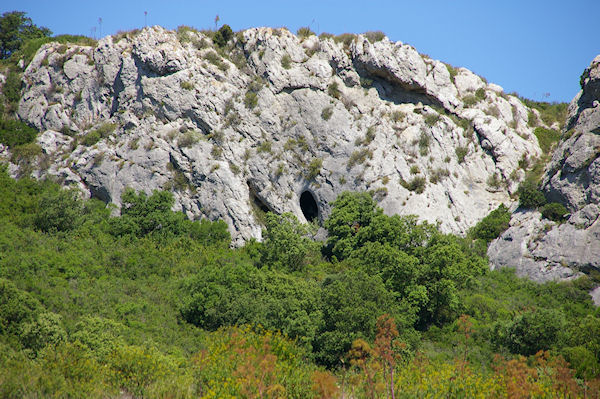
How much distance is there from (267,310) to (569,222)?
2589 centimetres

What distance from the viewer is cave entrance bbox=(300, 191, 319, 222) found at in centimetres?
4747

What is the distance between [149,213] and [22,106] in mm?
22083

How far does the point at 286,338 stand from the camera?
1035 inches

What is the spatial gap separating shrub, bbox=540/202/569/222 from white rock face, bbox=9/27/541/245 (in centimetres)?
514

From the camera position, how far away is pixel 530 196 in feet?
140

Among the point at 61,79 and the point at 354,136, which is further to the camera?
the point at 61,79

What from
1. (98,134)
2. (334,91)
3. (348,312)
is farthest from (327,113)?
(348,312)

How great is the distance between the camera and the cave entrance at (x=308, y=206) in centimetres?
4747

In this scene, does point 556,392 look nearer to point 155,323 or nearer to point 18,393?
point 18,393

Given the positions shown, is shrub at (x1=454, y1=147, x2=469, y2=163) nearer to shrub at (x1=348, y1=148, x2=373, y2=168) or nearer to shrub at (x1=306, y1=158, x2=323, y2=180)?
shrub at (x1=348, y1=148, x2=373, y2=168)

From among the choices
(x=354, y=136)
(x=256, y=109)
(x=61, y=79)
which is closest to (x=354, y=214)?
(x=354, y=136)

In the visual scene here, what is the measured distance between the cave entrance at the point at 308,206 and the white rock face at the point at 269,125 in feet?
8.66

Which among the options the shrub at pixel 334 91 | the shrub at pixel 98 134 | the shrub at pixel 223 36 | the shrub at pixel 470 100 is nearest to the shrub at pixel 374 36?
the shrub at pixel 334 91

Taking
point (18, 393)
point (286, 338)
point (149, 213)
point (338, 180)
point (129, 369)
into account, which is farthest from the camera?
point (338, 180)
